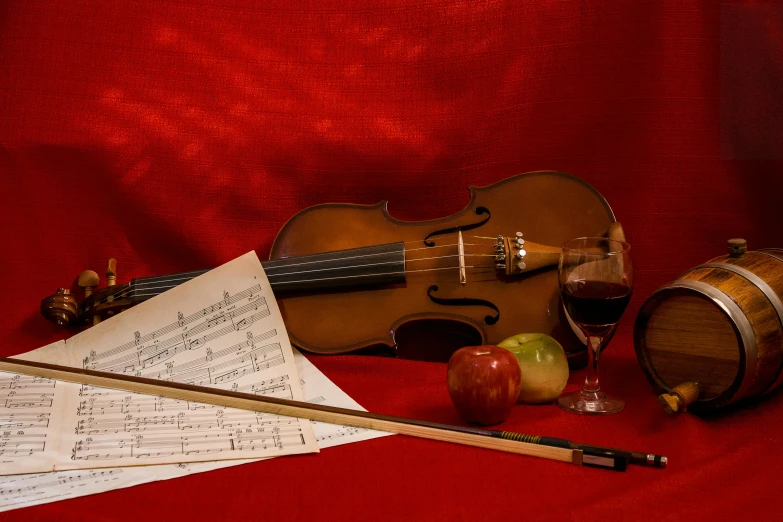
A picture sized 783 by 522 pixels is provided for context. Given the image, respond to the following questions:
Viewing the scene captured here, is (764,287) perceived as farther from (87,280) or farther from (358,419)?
(87,280)

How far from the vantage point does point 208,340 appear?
1.31 m

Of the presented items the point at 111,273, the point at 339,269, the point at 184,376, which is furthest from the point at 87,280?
the point at 339,269

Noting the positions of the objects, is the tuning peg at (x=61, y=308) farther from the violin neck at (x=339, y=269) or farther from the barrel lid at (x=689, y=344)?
the barrel lid at (x=689, y=344)

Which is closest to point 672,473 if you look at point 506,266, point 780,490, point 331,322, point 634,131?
point 780,490

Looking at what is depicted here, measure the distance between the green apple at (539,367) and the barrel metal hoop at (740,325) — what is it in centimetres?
21

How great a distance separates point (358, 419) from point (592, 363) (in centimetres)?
35

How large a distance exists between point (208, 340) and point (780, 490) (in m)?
0.86

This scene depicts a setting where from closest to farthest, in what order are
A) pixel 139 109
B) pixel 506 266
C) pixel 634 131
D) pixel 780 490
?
pixel 780 490 → pixel 506 266 → pixel 634 131 → pixel 139 109

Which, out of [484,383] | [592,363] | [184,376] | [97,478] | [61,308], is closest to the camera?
[97,478]

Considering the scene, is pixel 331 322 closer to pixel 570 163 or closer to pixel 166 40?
pixel 570 163

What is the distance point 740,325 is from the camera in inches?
39.7

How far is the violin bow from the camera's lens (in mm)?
934

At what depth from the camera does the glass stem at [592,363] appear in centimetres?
112

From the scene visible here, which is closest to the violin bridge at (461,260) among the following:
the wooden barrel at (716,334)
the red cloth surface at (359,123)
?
the red cloth surface at (359,123)
